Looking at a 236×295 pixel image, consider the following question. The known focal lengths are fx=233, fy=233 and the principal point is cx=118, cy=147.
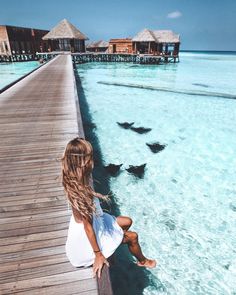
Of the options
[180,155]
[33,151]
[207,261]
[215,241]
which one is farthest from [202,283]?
[180,155]

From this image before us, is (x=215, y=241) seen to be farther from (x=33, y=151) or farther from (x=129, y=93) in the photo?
(x=129, y=93)

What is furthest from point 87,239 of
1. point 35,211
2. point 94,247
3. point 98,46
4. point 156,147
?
point 98,46

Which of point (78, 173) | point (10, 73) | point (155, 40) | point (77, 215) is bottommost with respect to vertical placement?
point (10, 73)

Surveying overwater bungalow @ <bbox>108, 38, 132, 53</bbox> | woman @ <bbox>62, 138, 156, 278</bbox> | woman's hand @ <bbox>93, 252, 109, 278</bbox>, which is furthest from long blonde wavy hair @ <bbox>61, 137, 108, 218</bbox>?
overwater bungalow @ <bbox>108, 38, 132, 53</bbox>

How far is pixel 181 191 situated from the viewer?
6234 mm

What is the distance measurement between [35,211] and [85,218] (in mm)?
1479

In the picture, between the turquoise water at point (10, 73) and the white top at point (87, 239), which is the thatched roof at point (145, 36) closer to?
the turquoise water at point (10, 73)

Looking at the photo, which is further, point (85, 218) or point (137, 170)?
point (137, 170)

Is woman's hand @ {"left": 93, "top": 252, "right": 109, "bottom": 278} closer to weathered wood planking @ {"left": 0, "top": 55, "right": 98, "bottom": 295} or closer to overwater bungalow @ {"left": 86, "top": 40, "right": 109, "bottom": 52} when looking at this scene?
weathered wood planking @ {"left": 0, "top": 55, "right": 98, "bottom": 295}

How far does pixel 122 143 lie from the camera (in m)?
9.24

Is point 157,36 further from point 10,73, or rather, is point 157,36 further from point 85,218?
point 85,218

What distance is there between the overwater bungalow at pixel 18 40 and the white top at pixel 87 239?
44377mm

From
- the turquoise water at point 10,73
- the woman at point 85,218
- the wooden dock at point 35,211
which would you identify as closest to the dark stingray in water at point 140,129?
the wooden dock at point 35,211

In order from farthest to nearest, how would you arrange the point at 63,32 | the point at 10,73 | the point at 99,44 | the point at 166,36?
the point at 99,44 < the point at 166,36 < the point at 63,32 < the point at 10,73
